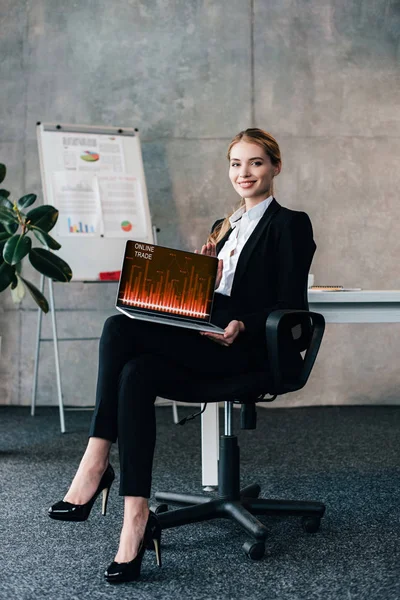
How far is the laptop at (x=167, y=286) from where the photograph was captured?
207 centimetres

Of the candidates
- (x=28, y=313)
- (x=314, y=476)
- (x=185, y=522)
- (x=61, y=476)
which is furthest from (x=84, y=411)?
(x=185, y=522)

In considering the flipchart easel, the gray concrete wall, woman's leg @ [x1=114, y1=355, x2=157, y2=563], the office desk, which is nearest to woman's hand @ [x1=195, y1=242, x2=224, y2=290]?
the office desk

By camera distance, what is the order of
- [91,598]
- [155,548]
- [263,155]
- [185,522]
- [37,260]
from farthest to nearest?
[37,260] < [263,155] < [185,522] < [155,548] < [91,598]

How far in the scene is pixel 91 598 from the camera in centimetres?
175

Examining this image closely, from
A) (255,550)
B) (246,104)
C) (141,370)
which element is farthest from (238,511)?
(246,104)

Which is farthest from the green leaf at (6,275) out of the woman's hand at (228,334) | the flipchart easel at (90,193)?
the woman's hand at (228,334)

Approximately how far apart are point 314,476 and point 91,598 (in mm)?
1514

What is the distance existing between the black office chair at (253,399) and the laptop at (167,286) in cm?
19

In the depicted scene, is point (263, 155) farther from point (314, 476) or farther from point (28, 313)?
point (28, 313)

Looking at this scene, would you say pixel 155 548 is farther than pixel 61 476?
No

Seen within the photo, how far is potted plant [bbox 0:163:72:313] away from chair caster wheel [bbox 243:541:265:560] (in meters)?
1.92

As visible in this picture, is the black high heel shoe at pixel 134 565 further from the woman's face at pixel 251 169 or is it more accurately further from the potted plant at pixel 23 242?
the potted plant at pixel 23 242

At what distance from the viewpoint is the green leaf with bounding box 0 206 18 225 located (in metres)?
3.58

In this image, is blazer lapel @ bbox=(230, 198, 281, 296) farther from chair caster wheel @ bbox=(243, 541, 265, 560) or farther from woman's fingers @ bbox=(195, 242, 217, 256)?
chair caster wheel @ bbox=(243, 541, 265, 560)
